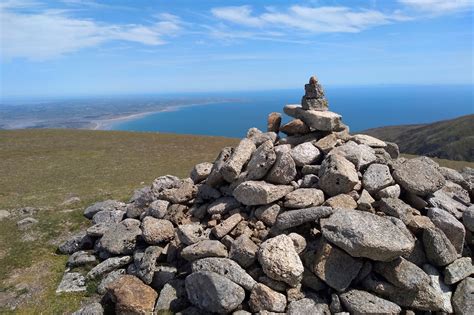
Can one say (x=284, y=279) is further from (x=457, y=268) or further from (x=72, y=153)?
(x=72, y=153)

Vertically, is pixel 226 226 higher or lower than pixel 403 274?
higher

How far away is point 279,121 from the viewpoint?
86.6 feet

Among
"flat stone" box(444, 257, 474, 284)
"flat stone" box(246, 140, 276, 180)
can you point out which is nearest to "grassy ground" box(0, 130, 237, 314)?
"flat stone" box(246, 140, 276, 180)

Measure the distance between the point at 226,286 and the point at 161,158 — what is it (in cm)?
4789

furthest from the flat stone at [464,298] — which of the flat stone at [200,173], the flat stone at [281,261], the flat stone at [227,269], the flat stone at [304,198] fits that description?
the flat stone at [200,173]

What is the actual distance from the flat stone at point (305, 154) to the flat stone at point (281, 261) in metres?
6.02

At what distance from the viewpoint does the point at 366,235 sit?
15.1 meters

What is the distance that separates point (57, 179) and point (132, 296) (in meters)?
34.6

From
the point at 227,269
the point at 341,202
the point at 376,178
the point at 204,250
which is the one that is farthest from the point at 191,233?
the point at 376,178

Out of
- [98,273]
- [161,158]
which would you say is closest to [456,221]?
[98,273]

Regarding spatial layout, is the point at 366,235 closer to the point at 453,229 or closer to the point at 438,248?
the point at 438,248

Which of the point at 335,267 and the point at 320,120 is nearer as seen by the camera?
the point at 335,267

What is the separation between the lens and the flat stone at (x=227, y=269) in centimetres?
1619

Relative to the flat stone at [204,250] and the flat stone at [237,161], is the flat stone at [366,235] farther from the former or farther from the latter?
the flat stone at [237,161]
